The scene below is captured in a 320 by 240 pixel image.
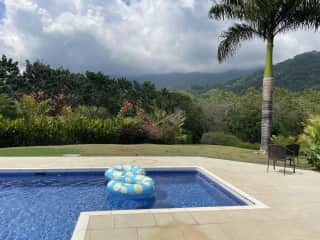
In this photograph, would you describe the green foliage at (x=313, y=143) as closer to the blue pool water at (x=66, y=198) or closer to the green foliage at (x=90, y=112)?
the blue pool water at (x=66, y=198)

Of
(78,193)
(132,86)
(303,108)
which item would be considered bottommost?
(78,193)

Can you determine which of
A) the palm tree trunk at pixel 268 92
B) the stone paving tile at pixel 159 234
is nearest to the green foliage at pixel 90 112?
the palm tree trunk at pixel 268 92

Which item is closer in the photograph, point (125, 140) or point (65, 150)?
point (65, 150)

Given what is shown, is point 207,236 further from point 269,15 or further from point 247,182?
point 269,15

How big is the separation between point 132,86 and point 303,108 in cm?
1666

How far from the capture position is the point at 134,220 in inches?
156

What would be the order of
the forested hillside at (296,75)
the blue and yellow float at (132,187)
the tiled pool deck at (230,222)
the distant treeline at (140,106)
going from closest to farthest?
the tiled pool deck at (230,222) < the blue and yellow float at (132,187) < the distant treeline at (140,106) < the forested hillside at (296,75)

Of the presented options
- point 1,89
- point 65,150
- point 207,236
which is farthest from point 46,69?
point 207,236

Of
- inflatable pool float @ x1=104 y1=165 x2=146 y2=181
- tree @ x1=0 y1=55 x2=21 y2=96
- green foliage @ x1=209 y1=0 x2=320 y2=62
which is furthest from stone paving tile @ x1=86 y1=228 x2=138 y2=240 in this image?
tree @ x1=0 y1=55 x2=21 y2=96

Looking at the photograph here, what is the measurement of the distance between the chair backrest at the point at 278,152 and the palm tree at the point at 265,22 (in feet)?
12.2

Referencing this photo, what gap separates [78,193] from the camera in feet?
21.3

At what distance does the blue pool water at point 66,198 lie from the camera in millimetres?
4488

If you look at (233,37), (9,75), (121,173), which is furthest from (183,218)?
(9,75)

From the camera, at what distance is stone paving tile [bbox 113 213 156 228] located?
150 inches
